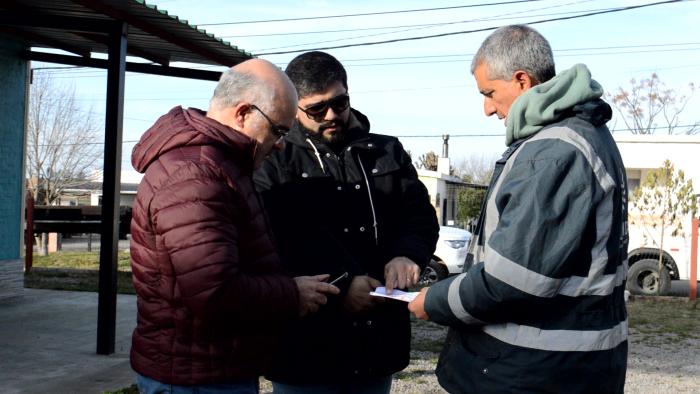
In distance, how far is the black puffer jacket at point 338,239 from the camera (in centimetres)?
312

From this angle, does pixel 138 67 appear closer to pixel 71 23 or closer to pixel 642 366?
pixel 71 23

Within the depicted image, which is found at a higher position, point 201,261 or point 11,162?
point 11,162

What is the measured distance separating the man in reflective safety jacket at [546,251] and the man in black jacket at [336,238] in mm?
579

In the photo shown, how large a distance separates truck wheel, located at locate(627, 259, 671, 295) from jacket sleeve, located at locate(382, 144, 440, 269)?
11.9m

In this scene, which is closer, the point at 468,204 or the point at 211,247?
the point at 211,247

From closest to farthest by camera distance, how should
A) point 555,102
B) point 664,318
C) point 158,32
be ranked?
point 555,102 → point 158,32 → point 664,318

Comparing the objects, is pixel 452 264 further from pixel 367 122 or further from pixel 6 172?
pixel 367 122

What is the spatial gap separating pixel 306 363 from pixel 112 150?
4.58 m

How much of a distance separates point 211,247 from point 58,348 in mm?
5884

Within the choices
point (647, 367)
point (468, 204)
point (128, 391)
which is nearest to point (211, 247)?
point (128, 391)

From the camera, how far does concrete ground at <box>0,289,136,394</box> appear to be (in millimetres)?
6199

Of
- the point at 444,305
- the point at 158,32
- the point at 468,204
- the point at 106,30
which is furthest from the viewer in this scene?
the point at 468,204

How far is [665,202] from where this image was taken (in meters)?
14.4

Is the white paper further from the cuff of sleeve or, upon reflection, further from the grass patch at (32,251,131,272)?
the grass patch at (32,251,131,272)
